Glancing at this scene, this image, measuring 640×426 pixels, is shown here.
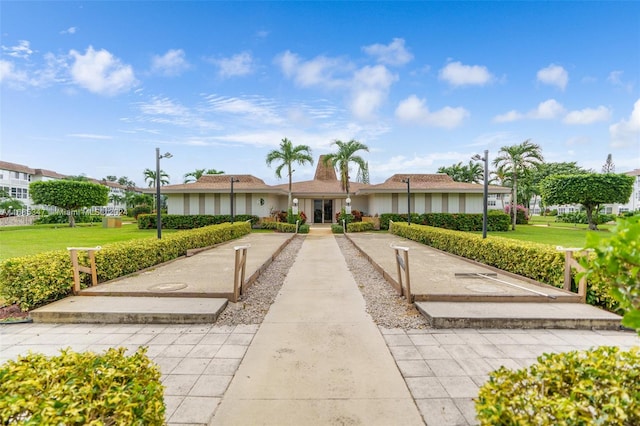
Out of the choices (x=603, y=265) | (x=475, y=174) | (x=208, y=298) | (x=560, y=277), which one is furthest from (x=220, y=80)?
(x=475, y=174)

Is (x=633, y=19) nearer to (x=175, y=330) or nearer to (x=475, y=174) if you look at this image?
(x=175, y=330)

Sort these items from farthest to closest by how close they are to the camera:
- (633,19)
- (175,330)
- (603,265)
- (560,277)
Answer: (633,19) < (560,277) < (175,330) < (603,265)

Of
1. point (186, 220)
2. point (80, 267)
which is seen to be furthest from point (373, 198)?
point (80, 267)

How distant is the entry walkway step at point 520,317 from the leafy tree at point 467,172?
3388 centimetres

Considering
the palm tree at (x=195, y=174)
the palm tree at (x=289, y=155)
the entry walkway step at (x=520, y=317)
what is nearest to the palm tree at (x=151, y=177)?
the palm tree at (x=195, y=174)

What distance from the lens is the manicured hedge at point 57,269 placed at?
4910mm

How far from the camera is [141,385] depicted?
1.62 meters

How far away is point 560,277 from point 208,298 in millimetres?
6676

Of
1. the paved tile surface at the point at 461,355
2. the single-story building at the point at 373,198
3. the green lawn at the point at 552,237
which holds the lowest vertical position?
the green lawn at the point at 552,237

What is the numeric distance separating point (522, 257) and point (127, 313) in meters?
7.97

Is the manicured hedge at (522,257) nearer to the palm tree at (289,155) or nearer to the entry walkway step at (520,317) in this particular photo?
the entry walkway step at (520,317)

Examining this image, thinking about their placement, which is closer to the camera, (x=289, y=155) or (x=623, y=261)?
(x=623, y=261)

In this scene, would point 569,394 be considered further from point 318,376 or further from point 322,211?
point 322,211

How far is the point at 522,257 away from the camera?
691cm
